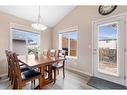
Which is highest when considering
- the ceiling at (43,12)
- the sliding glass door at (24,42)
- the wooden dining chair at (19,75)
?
the ceiling at (43,12)

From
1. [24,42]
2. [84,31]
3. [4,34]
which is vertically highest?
[84,31]

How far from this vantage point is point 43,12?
13.7 feet

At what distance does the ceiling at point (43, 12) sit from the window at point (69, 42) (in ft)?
2.78

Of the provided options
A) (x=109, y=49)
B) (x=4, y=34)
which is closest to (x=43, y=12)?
(x=4, y=34)

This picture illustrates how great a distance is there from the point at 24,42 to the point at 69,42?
2.10 meters

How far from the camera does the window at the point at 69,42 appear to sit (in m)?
4.77

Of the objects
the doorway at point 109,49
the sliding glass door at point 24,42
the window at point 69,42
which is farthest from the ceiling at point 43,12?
the doorway at point 109,49

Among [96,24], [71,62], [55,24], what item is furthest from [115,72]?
[55,24]

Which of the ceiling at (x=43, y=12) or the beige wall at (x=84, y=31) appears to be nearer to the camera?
the ceiling at (x=43, y=12)

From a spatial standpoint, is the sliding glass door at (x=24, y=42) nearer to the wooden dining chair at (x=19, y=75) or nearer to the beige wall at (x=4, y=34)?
the beige wall at (x=4, y=34)

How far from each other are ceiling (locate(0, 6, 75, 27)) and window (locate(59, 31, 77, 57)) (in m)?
0.85

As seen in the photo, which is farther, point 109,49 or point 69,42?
point 69,42

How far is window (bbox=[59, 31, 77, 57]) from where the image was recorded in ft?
15.7

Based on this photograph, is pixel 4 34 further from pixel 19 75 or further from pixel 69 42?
pixel 69 42
